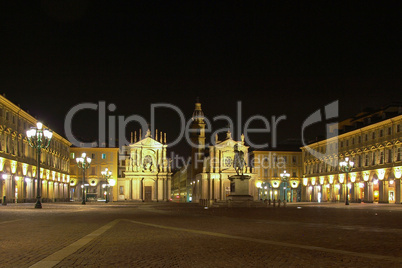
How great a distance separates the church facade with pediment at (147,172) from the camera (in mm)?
105688

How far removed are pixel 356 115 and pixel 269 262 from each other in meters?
89.3

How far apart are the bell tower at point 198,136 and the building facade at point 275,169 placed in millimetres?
17825

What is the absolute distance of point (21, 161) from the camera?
6438cm

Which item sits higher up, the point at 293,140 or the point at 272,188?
the point at 293,140

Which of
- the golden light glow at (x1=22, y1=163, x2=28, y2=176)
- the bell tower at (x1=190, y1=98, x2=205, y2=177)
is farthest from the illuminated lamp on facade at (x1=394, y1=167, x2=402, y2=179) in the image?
the bell tower at (x1=190, y1=98, x2=205, y2=177)

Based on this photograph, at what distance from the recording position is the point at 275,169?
115 metres

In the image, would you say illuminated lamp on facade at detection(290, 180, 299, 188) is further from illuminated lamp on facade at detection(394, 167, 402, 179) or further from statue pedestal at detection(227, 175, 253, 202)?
statue pedestal at detection(227, 175, 253, 202)

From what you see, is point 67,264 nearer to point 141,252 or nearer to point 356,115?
point 141,252

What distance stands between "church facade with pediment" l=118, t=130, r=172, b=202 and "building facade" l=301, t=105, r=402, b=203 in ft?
106

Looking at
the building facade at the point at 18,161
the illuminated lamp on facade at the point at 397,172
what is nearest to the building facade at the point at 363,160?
the illuminated lamp on facade at the point at 397,172

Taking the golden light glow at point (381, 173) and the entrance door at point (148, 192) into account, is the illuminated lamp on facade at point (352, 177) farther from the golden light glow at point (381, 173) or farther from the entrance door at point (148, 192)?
the entrance door at point (148, 192)

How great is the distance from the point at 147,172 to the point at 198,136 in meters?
26.1

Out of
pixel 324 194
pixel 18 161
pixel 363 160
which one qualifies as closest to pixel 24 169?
pixel 18 161

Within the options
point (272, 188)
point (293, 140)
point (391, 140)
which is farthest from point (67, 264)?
point (293, 140)
